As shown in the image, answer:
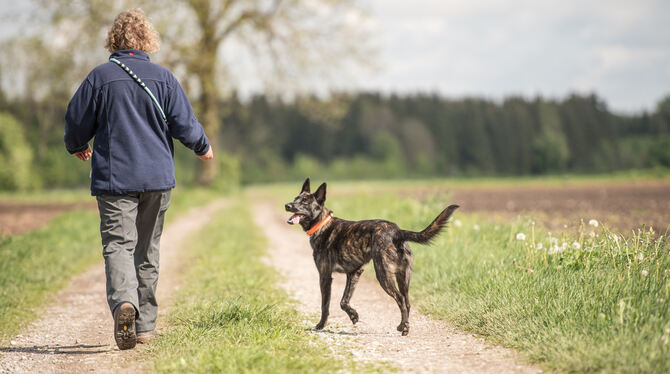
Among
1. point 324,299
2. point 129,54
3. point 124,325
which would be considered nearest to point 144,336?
point 124,325

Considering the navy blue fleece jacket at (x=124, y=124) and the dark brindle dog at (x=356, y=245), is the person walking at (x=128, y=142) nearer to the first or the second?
the navy blue fleece jacket at (x=124, y=124)

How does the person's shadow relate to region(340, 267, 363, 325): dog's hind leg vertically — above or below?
below

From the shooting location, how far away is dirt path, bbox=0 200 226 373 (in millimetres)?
3592

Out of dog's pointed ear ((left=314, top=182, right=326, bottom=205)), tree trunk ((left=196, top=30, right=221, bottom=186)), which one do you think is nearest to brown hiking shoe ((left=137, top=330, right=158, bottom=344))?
dog's pointed ear ((left=314, top=182, right=326, bottom=205))

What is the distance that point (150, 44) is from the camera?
4.09 metres

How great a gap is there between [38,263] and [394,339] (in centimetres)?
629

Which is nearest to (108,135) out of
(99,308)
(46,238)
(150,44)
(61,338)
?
(150,44)

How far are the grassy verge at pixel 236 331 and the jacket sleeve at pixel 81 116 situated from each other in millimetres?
A: 1872

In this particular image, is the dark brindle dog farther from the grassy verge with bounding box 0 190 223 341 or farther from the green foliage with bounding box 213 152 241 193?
the green foliage with bounding box 213 152 241 193

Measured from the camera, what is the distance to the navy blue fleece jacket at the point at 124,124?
3729 mm

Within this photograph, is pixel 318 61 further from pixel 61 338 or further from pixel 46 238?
pixel 61 338

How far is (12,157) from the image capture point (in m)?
36.5

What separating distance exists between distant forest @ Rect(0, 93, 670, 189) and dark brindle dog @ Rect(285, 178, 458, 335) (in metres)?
51.9

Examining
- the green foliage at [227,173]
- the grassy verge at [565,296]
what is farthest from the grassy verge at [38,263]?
the green foliage at [227,173]
